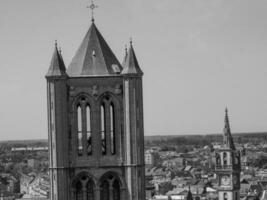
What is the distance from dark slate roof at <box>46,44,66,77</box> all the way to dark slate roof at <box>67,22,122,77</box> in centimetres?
71

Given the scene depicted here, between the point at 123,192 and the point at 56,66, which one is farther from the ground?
the point at 56,66

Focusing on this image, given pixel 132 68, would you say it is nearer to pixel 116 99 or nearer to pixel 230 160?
pixel 116 99

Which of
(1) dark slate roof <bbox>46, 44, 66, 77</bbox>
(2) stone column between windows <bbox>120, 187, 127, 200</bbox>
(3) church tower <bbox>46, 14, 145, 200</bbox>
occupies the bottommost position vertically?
(2) stone column between windows <bbox>120, 187, 127, 200</bbox>

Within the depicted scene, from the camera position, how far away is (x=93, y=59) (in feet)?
118

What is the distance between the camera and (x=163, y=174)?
180m

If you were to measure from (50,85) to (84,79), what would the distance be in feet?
4.84

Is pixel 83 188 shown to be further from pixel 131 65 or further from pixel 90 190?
pixel 131 65

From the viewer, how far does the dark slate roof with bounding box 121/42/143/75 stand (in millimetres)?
35219

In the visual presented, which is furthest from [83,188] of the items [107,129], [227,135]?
[227,135]

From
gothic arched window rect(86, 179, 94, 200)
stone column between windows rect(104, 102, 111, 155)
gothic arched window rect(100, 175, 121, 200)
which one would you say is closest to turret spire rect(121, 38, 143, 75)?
stone column between windows rect(104, 102, 111, 155)

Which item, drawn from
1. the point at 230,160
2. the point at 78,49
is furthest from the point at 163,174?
the point at 78,49

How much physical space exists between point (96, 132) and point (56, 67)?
3.20 m

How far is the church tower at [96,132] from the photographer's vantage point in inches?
1382

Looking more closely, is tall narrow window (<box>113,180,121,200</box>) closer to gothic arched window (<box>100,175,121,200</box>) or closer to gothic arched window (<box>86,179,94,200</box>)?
gothic arched window (<box>100,175,121,200</box>)
